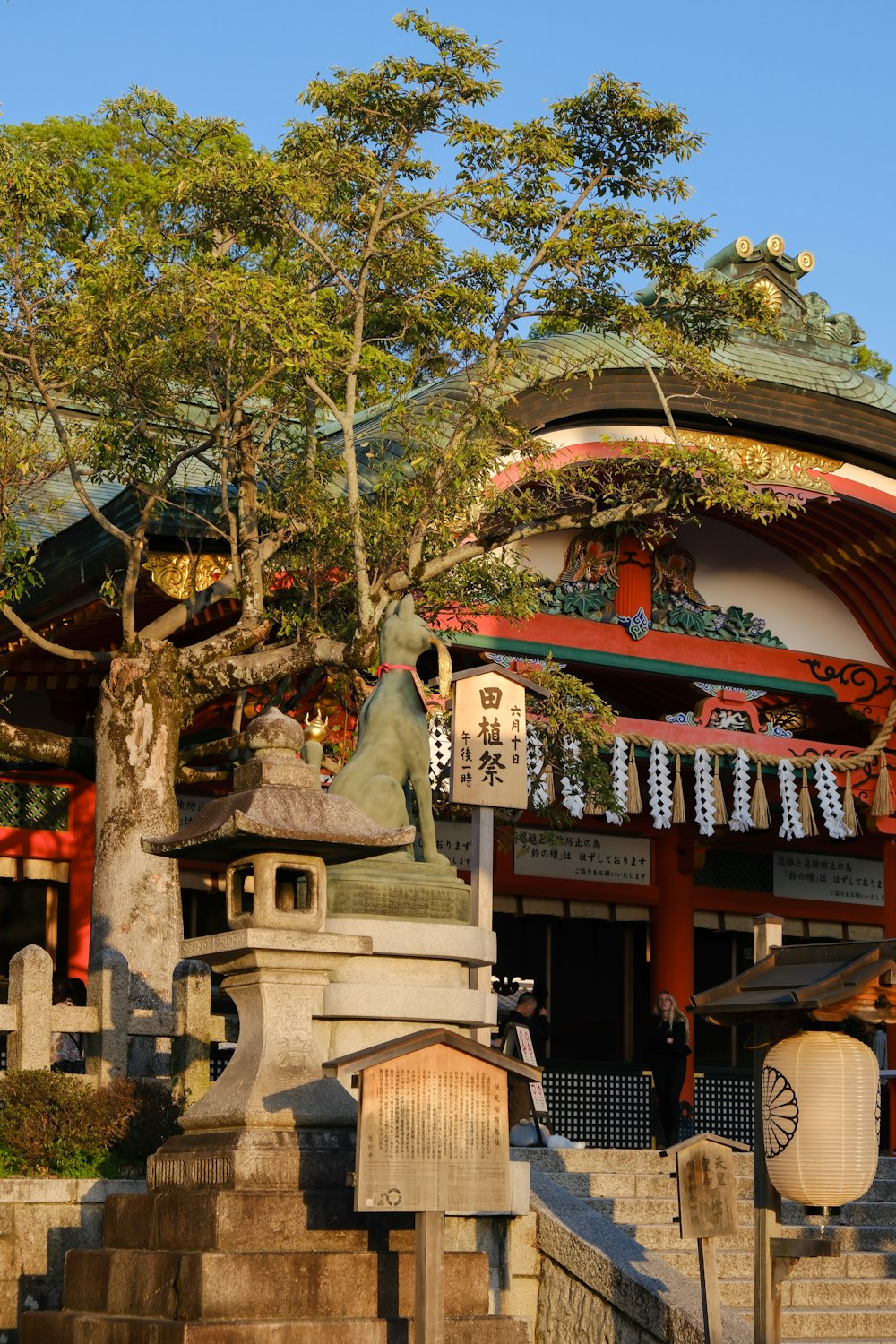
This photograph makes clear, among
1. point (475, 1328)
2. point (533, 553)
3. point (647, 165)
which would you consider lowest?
point (475, 1328)

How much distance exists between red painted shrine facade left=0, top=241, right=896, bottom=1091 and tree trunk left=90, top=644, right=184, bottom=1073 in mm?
2971

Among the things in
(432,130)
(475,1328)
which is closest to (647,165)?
(432,130)

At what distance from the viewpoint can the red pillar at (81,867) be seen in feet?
53.0

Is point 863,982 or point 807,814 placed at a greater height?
point 807,814

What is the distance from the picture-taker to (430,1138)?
24.3ft

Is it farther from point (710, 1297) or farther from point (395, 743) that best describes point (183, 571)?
point (710, 1297)

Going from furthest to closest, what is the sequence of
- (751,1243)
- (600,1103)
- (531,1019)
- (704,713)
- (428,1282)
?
(704,713), (600,1103), (531,1019), (751,1243), (428,1282)

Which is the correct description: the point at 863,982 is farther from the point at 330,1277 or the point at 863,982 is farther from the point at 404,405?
the point at 404,405

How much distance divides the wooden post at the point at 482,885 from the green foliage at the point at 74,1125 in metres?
1.82

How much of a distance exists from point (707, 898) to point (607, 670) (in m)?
3.32

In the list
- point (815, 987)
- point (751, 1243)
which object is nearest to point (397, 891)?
point (815, 987)

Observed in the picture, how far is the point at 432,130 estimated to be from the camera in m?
12.6

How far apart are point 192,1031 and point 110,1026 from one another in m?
0.53

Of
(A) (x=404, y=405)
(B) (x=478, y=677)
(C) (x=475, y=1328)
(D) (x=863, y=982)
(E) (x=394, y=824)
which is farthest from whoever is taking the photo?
(A) (x=404, y=405)
